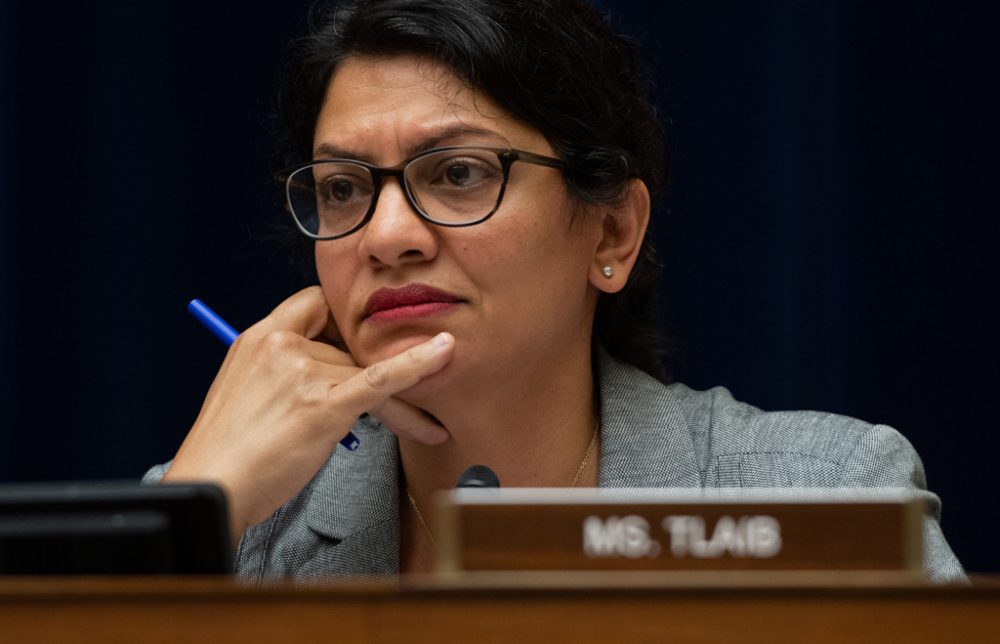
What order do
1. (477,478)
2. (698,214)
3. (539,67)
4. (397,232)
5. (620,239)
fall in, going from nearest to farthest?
(477,478) < (397,232) < (539,67) < (620,239) < (698,214)

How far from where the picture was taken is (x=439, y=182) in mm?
1456

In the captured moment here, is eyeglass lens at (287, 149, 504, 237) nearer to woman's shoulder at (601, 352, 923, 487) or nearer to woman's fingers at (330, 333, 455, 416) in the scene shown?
woman's fingers at (330, 333, 455, 416)

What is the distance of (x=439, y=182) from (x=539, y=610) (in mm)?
828

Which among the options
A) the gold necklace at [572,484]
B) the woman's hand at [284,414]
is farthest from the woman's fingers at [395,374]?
the gold necklace at [572,484]

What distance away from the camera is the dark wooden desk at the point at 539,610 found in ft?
2.23

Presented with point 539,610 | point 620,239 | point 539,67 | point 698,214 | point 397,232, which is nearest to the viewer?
point 539,610

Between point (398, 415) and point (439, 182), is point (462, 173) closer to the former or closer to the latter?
point (439, 182)

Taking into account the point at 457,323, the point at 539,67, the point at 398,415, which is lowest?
the point at 398,415

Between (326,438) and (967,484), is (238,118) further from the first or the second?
(967,484)

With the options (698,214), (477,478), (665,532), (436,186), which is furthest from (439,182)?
(665,532)

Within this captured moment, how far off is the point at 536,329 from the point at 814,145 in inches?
25.7

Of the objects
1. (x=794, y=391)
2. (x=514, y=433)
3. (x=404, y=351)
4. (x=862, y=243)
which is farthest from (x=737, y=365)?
(x=404, y=351)

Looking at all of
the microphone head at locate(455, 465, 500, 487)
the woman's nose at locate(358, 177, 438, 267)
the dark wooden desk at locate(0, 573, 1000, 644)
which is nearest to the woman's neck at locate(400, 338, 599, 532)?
the woman's nose at locate(358, 177, 438, 267)

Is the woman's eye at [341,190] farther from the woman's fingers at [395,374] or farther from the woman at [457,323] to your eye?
the woman's fingers at [395,374]
